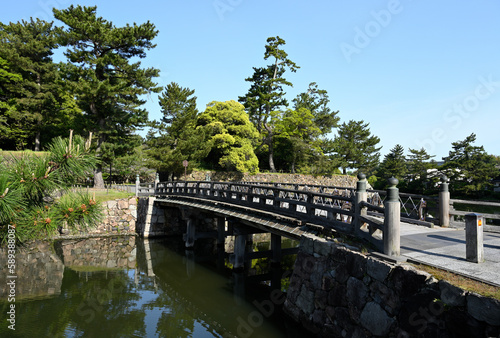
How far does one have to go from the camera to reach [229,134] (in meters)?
33.5

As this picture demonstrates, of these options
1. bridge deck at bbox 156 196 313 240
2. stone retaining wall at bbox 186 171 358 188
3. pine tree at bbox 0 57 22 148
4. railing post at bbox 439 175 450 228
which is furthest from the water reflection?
pine tree at bbox 0 57 22 148

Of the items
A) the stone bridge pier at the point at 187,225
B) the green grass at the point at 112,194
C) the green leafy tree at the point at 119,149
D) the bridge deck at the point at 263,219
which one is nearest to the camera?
the bridge deck at the point at 263,219

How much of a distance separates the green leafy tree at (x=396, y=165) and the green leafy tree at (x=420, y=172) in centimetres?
113

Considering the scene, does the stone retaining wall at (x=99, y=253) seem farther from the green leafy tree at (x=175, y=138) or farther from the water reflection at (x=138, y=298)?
the green leafy tree at (x=175, y=138)

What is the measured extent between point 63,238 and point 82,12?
1856cm

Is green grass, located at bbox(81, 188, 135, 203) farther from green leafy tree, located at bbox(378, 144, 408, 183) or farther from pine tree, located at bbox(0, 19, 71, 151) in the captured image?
green leafy tree, located at bbox(378, 144, 408, 183)

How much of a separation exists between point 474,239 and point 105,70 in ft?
93.6

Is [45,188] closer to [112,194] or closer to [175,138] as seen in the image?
[112,194]

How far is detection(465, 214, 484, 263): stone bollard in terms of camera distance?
576 centimetres

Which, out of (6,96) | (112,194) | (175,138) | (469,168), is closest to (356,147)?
(469,168)

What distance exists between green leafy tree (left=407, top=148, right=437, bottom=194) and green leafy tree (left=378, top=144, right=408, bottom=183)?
1.13 m

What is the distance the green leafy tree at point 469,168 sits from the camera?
104 feet

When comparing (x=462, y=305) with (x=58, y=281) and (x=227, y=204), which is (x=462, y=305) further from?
(x=58, y=281)

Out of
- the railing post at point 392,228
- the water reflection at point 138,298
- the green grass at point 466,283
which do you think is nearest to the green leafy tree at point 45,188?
the green grass at point 466,283
